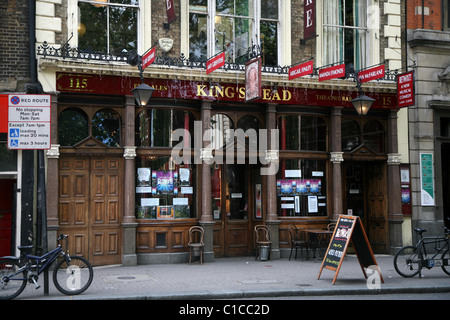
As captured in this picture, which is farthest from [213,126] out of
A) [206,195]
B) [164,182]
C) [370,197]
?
[370,197]

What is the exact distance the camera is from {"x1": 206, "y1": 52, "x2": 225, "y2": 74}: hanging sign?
13.0 meters

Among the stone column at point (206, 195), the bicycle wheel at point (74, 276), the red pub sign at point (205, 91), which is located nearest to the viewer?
the bicycle wheel at point (74, 276)

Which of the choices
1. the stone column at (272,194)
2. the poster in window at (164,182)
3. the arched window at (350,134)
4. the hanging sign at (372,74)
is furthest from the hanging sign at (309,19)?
the poster in window at (164,182)

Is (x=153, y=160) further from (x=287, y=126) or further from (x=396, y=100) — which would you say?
(x=396, y=100)

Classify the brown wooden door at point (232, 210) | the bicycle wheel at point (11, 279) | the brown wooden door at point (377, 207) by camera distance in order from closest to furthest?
the bicycle wheel at point (11, 279), the brown wooden door at point (232, 210), the brown wooden door at point (377, 207)

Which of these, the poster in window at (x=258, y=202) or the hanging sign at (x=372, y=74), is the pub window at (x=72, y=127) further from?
the hanging sign at (x=372, y=74)

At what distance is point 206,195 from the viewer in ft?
46.9

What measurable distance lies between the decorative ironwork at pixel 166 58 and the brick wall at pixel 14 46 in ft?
1.58

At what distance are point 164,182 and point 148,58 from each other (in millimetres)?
3360

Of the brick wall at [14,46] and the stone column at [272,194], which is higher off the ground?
the brick wall at [14,46]

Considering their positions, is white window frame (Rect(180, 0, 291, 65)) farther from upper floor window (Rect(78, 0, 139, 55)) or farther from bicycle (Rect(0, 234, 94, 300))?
bicycle (Rect(0, 234, 94, 300))

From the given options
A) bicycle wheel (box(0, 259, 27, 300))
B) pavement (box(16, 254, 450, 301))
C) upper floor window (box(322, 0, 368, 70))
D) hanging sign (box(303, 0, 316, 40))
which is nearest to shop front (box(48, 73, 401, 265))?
pavement (box(16, 254, 450, 301))

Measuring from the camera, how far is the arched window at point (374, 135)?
16.4m

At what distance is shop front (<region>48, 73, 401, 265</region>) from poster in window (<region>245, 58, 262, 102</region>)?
0.86 m
